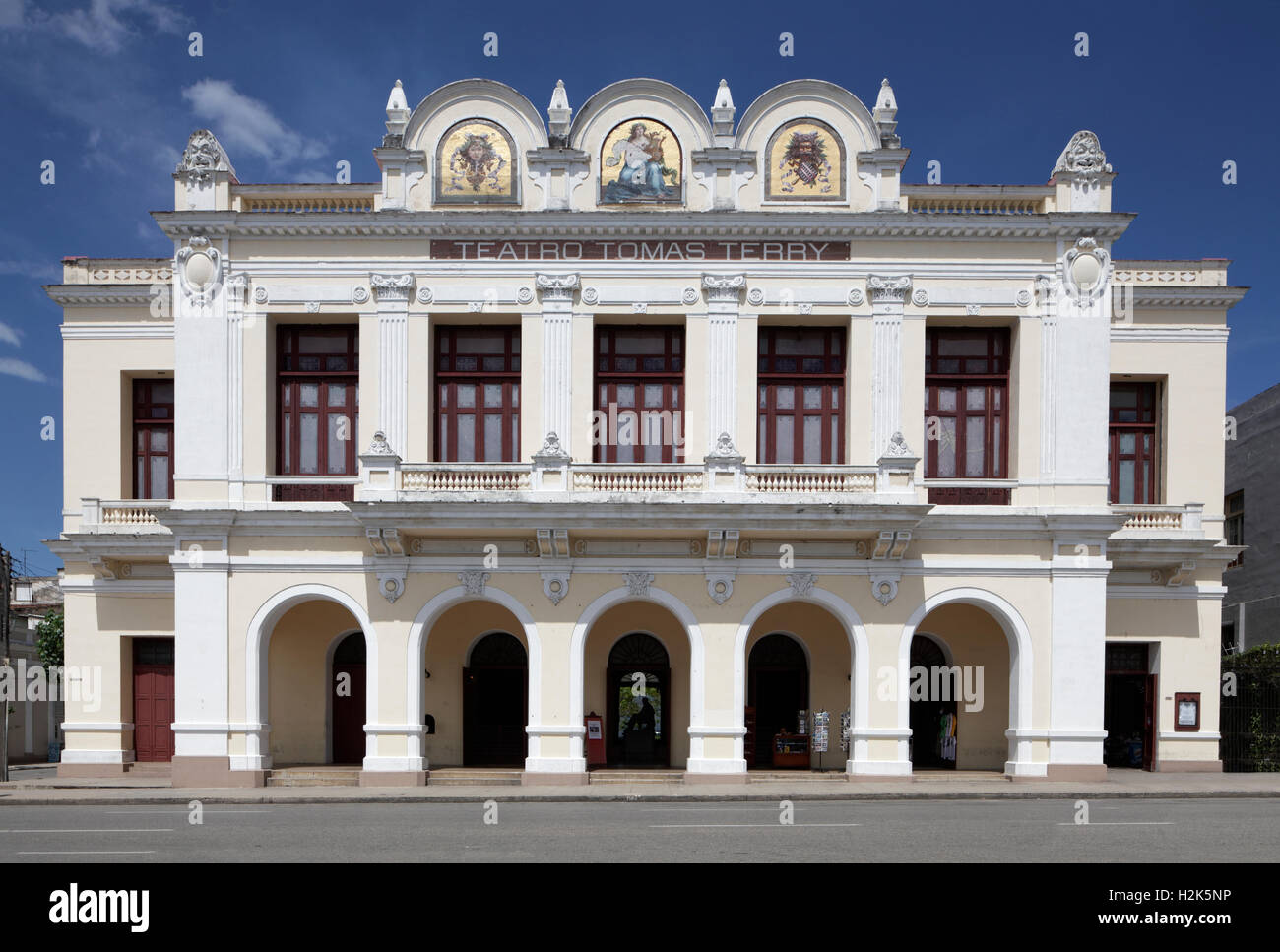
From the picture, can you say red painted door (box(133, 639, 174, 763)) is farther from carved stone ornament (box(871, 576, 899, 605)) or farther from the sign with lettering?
carved stone ornament (box(871, 576, 899, 605))

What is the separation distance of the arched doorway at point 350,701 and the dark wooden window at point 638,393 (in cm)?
718

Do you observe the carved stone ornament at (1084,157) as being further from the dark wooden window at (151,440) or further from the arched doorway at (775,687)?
the dark wooden window at (151,440)

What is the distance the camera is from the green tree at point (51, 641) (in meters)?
36.8

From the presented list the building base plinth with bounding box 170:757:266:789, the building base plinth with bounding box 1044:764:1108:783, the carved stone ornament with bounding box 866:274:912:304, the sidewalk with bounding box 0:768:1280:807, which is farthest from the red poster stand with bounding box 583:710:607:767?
the carved stone ornament with bounding box 866:274:912:304

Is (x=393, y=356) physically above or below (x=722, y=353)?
below

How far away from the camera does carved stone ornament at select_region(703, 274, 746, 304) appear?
66.9 ft

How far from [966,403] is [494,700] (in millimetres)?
12180

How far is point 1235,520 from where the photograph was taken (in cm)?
2986

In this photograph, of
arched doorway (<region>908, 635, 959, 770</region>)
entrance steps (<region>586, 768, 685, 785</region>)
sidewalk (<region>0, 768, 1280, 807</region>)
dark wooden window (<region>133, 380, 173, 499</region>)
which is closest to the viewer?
sidewalk (<region>0, 768, 1280, 807</region>)

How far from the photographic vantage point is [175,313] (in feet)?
67.2

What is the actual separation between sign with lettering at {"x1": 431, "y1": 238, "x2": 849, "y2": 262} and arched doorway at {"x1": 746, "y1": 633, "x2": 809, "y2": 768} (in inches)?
330

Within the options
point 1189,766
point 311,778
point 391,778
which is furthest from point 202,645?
point 1189,766

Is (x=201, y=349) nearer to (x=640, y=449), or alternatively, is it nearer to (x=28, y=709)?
(x=640, y=449)

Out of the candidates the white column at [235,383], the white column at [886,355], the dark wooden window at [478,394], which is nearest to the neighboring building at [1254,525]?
the white column at [886,355]
